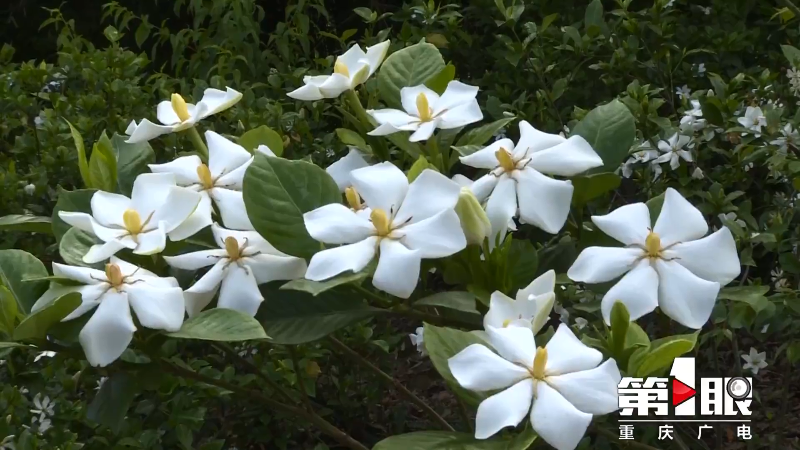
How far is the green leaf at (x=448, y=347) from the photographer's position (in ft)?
2.26

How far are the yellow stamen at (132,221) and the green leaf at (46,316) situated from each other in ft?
0.35

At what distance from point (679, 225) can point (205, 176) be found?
0.41 metres

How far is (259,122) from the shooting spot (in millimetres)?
1787

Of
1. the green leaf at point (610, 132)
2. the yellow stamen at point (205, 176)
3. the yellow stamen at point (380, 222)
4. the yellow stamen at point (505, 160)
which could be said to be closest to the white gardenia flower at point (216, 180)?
the yellow stamen at point (205, 176)

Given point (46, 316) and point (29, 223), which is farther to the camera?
point (29, 223)

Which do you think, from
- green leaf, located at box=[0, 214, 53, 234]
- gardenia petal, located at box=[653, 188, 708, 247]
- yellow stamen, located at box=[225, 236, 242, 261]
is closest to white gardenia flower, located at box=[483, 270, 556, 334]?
gardenia petal, located at box=[653, 188, 708, 247]

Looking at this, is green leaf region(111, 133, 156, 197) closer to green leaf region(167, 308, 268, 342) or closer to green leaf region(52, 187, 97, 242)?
green leaf region(52, 187, 97, 242)

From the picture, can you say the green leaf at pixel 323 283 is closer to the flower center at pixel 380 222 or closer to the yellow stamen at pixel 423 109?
the flower center at pixel 380 222

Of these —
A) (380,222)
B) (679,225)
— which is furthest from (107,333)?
(679,225)

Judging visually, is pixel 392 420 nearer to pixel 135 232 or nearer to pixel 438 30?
pixel 438 30

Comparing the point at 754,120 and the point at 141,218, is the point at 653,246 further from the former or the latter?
the point at 754,120

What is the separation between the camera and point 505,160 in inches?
31.0

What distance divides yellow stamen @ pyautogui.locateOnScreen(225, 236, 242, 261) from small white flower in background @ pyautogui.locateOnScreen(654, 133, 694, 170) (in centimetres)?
105

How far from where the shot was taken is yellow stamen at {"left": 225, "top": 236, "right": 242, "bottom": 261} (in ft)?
2.46
